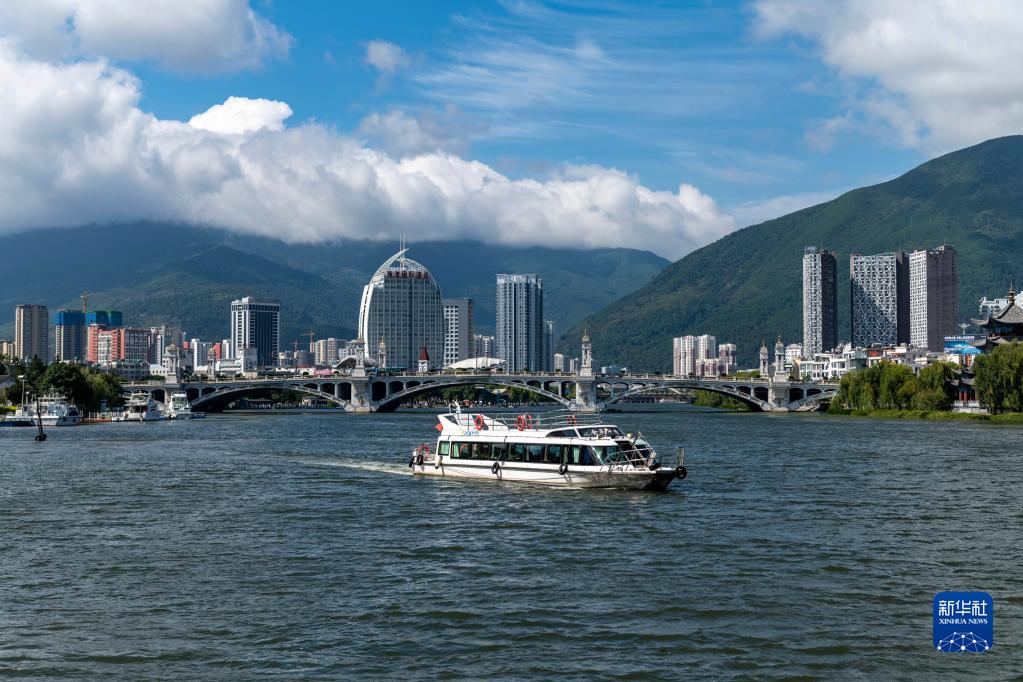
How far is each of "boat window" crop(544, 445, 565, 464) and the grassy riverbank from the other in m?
89.4

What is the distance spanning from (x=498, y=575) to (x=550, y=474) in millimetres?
27447

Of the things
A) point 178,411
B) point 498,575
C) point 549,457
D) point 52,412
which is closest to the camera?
point 498,575

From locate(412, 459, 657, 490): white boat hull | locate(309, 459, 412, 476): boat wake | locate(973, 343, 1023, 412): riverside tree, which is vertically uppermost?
locate(973, 343, 1023, 412): riverside tree

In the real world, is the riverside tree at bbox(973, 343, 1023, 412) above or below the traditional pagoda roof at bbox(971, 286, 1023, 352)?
below

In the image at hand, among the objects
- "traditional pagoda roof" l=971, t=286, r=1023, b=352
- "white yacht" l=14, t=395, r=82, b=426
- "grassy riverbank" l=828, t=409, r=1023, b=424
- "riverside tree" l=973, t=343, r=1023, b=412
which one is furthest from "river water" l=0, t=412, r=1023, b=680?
"traditional pagoda roof" l=971, t=286, r=1023, b=352

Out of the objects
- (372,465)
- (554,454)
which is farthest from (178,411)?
(554,454)

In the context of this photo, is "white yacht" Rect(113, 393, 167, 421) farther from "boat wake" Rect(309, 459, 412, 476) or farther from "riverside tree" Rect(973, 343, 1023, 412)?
"riverside tree" Rect(973, 343, 1023, 412)

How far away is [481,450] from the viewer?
241 feet

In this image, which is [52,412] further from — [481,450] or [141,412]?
[481,450]

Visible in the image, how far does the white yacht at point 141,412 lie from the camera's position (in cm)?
17675

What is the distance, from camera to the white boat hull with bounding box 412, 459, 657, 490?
64188 mm

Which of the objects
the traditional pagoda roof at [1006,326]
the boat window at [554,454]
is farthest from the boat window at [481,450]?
the traditional pagoda roof at [1006,326]

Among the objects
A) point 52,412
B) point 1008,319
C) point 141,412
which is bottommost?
point 141,412

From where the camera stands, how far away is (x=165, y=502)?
61.0 m
